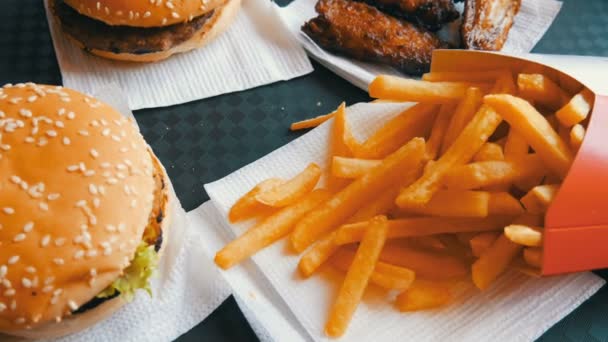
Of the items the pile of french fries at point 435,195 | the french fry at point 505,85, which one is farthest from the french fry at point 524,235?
the french fry at point 505,85

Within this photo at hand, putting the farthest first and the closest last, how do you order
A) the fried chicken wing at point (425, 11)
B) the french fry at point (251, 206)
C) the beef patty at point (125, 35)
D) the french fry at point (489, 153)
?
the fried chicken wing at point (425, 11) → the beef patty at point (125, 35) → the french fry at point (251, 206) → the french fry at point (489, 153)

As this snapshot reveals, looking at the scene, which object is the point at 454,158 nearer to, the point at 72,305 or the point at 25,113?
the point at 72,305

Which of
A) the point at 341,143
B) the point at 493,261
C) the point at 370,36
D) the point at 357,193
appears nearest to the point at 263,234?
the point at 357,193

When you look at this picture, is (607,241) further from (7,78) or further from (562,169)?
(7,78)

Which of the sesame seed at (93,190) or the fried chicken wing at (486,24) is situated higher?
the fried chicken wing at (486,24)

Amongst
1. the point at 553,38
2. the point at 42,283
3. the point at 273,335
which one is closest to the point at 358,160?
the point at 273,335

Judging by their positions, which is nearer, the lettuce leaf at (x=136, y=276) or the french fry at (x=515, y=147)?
the lettuce leaf at (x=136, y=276)

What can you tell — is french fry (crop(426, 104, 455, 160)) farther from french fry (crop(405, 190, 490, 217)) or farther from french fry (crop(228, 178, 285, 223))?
french fry (crop(228, 178, 285, 223))

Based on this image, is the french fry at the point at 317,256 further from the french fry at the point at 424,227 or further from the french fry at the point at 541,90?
the french fry at the point at 541,90
